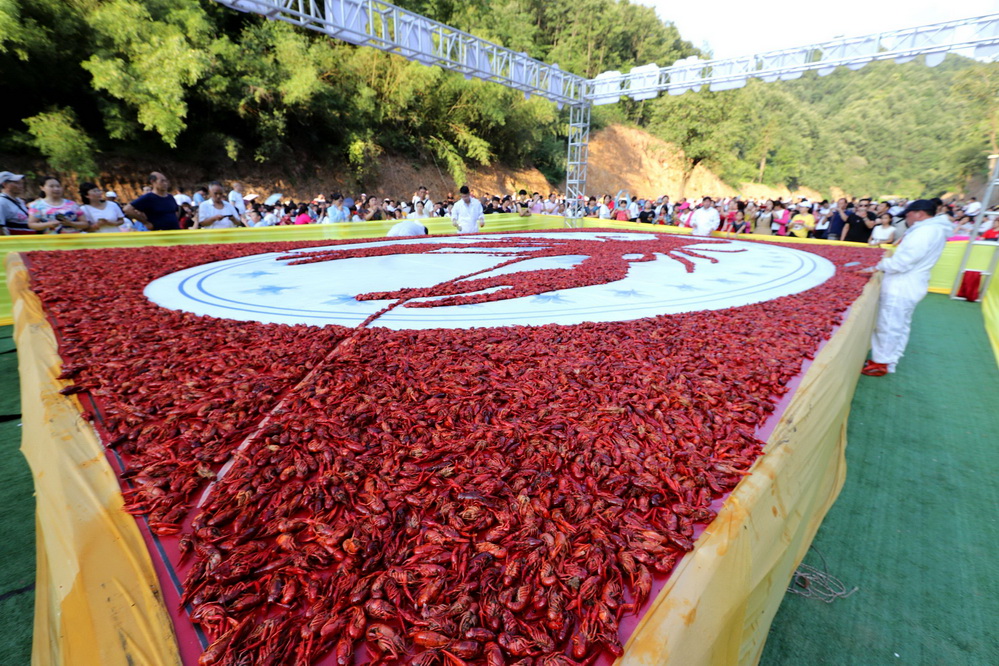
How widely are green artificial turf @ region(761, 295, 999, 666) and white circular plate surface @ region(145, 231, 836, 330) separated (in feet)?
4.51

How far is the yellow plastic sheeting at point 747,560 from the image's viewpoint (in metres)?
0.84

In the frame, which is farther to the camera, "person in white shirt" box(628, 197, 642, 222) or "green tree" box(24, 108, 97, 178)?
"person in white shirt" box(628, 197, 642, 222)

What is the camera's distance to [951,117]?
52500 millimetres

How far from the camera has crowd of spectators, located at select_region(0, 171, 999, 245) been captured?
228 inches

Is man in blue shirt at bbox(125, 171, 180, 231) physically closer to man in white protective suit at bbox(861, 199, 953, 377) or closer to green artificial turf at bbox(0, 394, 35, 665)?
green artificial turf at bbox(0, 394, 35, 665)

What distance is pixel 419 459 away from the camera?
1288 mm

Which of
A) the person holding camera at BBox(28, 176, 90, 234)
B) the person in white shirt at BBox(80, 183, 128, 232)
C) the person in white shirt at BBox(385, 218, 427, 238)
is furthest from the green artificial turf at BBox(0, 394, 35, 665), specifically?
the person in white shirt at BBox(385, 218, 427, 238)

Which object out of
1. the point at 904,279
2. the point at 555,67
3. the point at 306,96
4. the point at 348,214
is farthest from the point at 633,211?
the point at 306,96

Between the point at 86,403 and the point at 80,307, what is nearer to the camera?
the point at 86,403

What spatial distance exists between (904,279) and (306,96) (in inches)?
717

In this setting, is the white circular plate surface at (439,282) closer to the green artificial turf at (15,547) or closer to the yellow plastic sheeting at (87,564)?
the green artificial turf at (15,547)

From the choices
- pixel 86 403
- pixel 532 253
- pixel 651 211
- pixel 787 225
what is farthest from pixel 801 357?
pixel 651 211

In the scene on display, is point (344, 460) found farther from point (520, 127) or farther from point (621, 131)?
point (621, 131)

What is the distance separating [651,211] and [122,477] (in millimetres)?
16058
